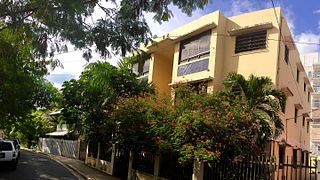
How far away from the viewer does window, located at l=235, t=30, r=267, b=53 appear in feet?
67.6

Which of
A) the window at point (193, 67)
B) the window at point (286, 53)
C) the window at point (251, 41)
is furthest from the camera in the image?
the window at point (193, 67)

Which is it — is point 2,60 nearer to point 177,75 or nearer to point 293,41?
point 177,75

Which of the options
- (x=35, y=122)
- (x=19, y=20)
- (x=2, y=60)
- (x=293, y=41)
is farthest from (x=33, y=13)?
(x=35, y=122)

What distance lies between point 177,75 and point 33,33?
15.6 metres

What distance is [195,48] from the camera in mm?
23766

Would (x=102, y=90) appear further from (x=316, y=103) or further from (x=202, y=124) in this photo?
(x=316, y=103)

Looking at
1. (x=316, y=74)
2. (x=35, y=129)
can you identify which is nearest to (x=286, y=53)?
(x=316, y=74)

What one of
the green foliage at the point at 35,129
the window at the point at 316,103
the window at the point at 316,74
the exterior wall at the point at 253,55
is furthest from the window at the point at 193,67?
the window at the point at 316,74

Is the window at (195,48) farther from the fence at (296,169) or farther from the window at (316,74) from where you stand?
the window at (316,74)

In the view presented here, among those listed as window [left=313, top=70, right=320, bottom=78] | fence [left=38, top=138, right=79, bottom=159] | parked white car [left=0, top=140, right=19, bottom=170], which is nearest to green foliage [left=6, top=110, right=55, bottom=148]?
fence [left=38, top=138, right=79, bottom=159]

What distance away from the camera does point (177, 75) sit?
24.9 m

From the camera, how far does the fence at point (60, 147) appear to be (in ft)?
122

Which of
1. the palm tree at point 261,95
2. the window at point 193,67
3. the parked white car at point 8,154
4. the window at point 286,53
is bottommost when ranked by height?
the parked white car at point 8,154

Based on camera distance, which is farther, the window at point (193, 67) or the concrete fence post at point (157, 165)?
the window at point (193, 67)
